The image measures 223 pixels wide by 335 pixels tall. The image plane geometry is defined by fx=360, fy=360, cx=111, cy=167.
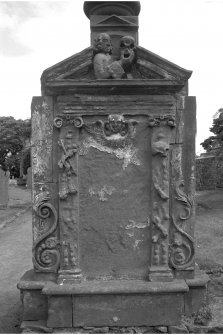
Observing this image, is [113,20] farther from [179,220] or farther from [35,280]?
[35,280]

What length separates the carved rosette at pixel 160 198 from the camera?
3.99 metres

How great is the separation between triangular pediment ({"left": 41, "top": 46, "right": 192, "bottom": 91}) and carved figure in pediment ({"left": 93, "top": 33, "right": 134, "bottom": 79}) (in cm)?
8

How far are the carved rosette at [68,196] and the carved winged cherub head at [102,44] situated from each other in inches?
31.4

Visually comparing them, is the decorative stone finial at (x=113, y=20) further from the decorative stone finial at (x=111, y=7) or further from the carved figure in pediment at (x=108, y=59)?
the carved figure in pediment at (x=108, y=59)

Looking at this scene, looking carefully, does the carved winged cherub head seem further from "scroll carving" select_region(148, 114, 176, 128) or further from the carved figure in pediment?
"scroll carving" select_region(148, 114, 176, 128)

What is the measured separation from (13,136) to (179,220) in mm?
42615

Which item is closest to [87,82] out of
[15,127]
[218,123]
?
[218,123]

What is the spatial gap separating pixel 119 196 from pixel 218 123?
42.8 feet

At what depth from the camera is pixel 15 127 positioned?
44.1 meters

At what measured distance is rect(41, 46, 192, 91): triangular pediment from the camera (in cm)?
392

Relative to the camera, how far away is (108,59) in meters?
4.03

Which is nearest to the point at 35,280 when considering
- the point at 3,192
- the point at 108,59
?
the point at 108,59

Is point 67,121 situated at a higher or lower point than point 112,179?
higher

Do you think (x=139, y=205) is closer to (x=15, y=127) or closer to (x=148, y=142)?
(x=148, y=142)
